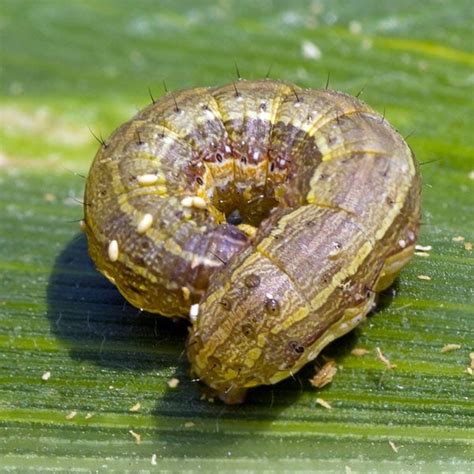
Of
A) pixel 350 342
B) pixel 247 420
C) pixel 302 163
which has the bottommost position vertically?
pixel 247 420

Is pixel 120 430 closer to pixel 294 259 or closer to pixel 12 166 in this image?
pixel 294 259

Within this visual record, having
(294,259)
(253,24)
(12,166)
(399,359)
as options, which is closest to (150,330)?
(294,259)

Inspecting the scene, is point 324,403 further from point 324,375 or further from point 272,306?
point 272,306

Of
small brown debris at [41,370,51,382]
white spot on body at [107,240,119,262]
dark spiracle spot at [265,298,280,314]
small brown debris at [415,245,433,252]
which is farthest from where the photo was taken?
small brown debris at [415,245,433,252]

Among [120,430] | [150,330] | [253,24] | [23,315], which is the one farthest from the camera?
[253,24]

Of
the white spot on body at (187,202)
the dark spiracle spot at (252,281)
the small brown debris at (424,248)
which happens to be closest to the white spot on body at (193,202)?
the white spot on body at (187,202)

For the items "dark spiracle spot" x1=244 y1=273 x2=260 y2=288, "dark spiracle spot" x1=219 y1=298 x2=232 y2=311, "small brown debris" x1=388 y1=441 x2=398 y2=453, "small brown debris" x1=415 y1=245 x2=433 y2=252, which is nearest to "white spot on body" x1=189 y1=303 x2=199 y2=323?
"dark spiracle spot" x1=219 y1=298 x2=232 y2=311

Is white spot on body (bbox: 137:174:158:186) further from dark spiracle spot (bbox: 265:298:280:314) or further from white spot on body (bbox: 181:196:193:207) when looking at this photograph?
dark spiracle spot (bbox: 265:298:280:314)
